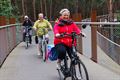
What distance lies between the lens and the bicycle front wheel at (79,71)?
9820 mm

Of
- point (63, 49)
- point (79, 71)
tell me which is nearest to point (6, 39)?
point (63, 49)

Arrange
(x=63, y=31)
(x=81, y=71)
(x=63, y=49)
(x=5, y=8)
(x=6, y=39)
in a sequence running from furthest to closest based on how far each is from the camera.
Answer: (x=5, y=8)
(x=6, y=39)
(x=63, y=31)
(x=63, y=49)
(x=81, y=71)

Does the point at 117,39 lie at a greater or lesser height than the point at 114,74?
greater

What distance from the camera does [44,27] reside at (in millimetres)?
18359

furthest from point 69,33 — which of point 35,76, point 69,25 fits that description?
point 35,76

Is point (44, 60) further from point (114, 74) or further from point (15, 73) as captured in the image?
point (114, 74)

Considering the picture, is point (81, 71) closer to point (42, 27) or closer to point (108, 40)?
point (108, 40)

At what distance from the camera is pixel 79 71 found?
999 centimetres

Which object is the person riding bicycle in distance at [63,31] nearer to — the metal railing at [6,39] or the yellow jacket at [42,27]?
the metal railing at [6,39]

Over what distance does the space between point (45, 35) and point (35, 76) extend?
524 cm

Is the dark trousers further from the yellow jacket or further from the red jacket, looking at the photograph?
the yellow jacket

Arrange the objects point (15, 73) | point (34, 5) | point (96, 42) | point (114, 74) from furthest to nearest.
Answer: point (34, 5) < point (96, 42) < point (15, 73) < point (114, 74)

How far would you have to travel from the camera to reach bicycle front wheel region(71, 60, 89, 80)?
9820mm

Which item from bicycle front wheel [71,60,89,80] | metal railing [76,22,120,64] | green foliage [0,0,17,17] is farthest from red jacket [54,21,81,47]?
green foliage [0,0,17,17]
